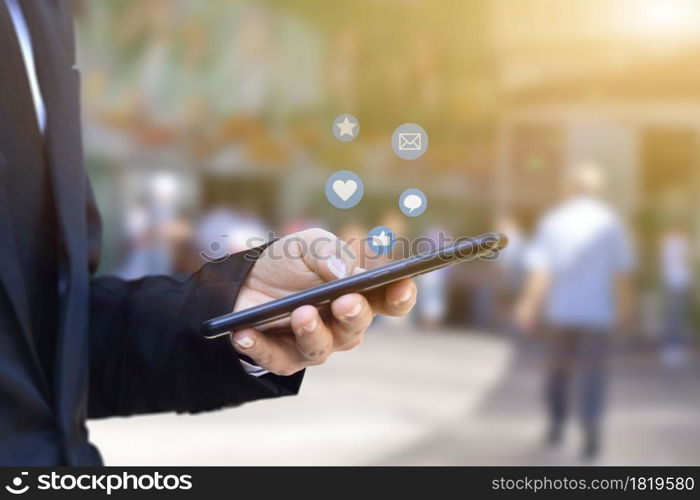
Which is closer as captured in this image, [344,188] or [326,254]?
[326,254]

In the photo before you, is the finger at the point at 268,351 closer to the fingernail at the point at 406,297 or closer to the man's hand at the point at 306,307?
the man's hand at the point at 306,307

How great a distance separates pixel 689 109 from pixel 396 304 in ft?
20.6

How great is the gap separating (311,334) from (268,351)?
0.06 m

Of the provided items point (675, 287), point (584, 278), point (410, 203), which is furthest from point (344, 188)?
point (675, 287)

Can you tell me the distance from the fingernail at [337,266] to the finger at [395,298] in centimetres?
3

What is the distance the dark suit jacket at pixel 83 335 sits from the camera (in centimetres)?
73

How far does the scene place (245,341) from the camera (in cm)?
73

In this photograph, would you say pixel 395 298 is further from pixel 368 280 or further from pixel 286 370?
pixel 286 370

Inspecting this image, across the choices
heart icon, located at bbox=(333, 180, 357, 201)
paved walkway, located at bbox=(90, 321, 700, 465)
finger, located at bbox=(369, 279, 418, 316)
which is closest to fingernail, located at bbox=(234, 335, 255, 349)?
finger, located at bbox=(369, 279, 418, 316)

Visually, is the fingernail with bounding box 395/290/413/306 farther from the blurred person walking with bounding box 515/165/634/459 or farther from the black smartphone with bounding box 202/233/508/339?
the blurred person walking with bounding box 515/165/634/459
